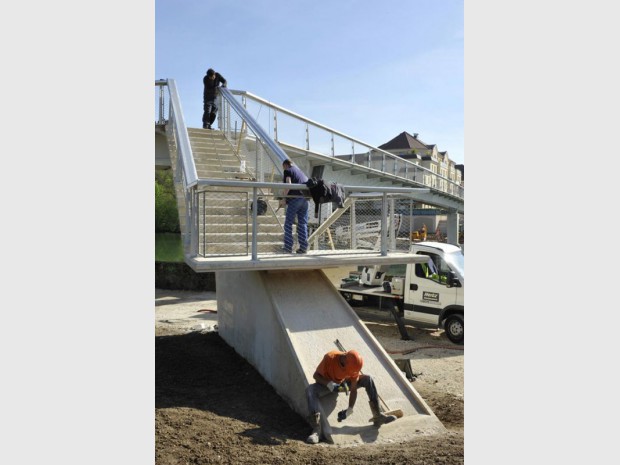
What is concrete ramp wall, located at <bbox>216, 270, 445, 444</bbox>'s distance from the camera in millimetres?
6641

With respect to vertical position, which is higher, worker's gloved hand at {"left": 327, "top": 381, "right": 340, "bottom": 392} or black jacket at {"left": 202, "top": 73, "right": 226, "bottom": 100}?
black jacket at {"left": 202, "top": 73, "right": 226, "bottom": 100}

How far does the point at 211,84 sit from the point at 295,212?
274 inches

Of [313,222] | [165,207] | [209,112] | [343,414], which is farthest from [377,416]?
[165,207]

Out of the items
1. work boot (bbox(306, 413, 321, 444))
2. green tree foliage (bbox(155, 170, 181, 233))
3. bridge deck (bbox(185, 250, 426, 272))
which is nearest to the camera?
work boot (bbox(306, 413, 321, 444))

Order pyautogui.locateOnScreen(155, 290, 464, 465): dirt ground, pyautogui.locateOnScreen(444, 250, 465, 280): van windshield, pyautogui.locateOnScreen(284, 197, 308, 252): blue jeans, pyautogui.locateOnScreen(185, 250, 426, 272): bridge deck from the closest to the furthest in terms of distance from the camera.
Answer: pyautogui.locateOnScreen(155, 290, 464, 465): dirt ground < pyautogui.locateOnScreen(185, 250, 426, 272): bridge deck < pyautogui.locateOnScreen(284, 197, 308, 252): blue jeans < pyautogui.locateOnScreen(444, 250, 465, 280): van windshield

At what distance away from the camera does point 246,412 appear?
7.00 metres

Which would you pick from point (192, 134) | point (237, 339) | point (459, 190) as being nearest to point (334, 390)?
point (237, 339)

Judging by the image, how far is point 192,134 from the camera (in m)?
12.4

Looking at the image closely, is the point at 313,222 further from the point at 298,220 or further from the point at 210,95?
the point at 210,95

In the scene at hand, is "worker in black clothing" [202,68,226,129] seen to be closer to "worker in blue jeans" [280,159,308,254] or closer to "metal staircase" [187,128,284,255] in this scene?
"metal staircase" [187,128,284,255]

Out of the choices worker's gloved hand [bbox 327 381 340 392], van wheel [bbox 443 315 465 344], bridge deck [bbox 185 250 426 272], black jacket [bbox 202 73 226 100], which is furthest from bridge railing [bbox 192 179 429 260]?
black jacket [bbox 202 73 226 100]

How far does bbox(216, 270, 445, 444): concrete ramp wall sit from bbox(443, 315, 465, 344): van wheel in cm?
488

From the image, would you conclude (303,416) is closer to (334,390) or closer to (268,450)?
(334,390)

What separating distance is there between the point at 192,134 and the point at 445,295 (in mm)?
6680
